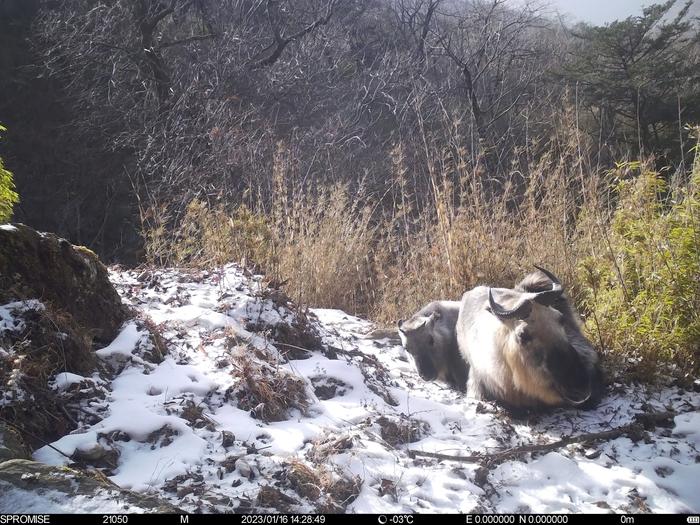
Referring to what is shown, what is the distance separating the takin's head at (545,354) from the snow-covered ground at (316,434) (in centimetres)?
22

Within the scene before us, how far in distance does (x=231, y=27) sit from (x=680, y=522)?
497 inches

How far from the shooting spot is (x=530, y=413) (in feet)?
13.3

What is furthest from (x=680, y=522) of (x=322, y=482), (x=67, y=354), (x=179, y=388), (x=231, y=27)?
(x=231, y=27)

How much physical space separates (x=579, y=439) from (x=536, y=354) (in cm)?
61

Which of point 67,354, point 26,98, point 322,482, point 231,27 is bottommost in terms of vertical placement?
point 322,482

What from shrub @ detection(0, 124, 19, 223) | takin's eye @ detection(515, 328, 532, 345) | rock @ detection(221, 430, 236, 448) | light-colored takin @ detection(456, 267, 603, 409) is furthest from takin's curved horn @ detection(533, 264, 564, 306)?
shrub @ detection(0, 124, 19, 223)

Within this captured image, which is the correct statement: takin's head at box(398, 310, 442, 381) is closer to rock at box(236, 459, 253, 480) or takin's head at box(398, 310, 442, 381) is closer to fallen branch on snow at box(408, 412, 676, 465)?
A: fallen branch on snow at box(408, 412, 676, 465)

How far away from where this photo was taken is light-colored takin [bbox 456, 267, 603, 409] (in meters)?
3.83

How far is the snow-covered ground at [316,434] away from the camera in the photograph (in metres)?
2.93

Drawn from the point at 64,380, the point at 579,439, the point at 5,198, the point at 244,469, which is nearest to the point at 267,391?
the point at 244,469

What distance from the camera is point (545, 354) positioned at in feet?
12.7

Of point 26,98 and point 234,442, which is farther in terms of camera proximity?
point 26,98

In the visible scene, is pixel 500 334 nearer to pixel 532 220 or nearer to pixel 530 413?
pixel 530 413

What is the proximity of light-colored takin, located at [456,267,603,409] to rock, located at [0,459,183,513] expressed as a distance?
8.44ft
